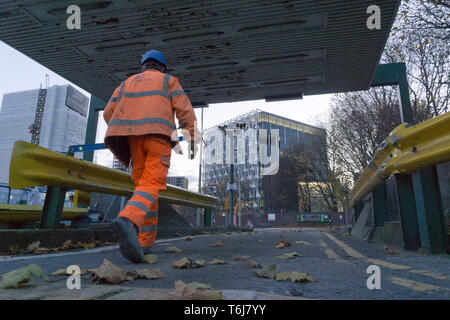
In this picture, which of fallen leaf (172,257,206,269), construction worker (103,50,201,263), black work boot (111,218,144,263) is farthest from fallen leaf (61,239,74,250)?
fallen leaf (172,257,206,269)

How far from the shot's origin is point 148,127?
2.99 m

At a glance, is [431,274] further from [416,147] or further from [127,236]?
A: [127,236]

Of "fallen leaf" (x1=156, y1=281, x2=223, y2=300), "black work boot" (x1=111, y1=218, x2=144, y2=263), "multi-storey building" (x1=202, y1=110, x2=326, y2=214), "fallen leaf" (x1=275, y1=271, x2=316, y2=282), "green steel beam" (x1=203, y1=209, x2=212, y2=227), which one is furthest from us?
"multi-storey building" (x1=202, y1=110, x2=326, y2=214)

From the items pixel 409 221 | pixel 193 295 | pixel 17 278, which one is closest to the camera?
pixel 193 295

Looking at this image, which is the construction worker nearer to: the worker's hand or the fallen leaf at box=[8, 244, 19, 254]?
the worker's hand

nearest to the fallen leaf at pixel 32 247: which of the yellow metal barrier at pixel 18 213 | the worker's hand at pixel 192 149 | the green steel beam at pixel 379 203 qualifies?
the worker's hand at pixel 192 149

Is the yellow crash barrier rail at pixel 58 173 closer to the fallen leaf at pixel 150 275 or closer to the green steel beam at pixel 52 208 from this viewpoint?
the green steel beam at pixel 52 208

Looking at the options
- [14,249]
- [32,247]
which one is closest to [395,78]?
[32,247]

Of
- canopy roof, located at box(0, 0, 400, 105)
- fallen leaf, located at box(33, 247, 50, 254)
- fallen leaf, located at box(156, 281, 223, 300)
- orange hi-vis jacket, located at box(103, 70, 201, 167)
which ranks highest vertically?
canopy roof, located at box(0, 0, 400, 105)

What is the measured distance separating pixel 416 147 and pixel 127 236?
119 inches

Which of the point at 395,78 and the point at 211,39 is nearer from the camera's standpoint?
the point at 211,39

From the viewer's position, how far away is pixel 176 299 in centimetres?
118

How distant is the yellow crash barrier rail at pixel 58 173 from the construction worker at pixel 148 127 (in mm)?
946

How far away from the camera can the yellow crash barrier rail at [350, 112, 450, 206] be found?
110 inches
